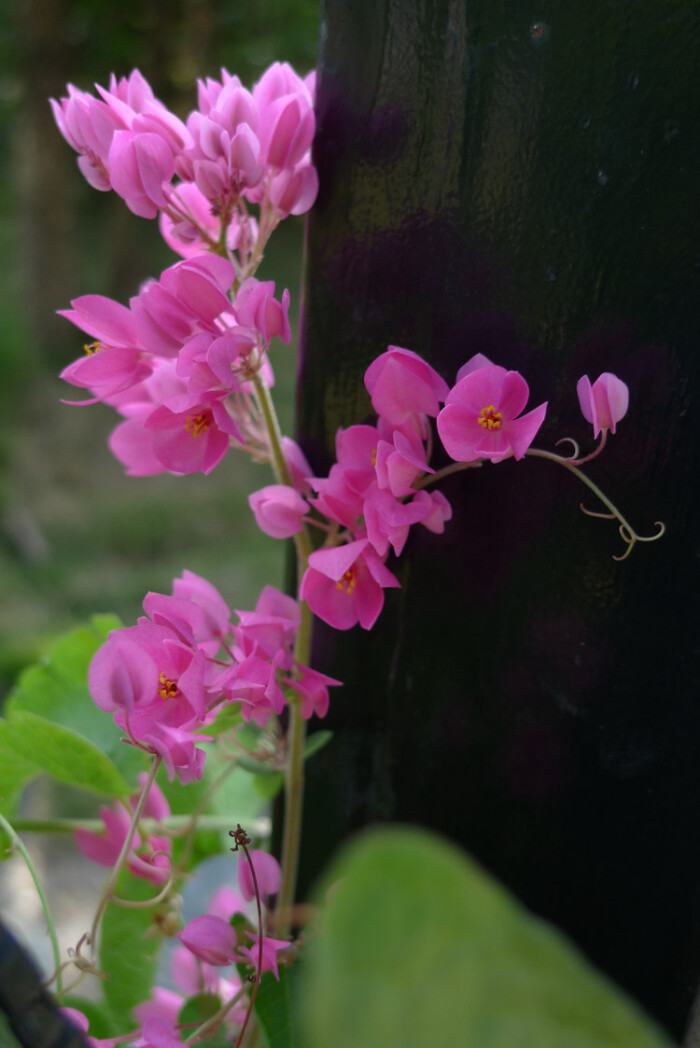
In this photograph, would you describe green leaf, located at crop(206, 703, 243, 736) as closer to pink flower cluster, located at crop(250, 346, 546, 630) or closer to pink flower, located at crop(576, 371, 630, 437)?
pink flower cluster, located at crop(250, 346, 546, 630)

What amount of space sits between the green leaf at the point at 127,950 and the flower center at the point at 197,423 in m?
0.24

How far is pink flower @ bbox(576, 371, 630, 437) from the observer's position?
0.30m

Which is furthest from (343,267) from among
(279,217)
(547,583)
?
(547,583)

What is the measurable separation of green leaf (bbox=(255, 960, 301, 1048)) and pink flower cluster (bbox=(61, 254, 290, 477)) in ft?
0.63

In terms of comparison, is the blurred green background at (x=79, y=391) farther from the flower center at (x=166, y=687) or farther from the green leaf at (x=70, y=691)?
the flower center at (x=166, y=687)

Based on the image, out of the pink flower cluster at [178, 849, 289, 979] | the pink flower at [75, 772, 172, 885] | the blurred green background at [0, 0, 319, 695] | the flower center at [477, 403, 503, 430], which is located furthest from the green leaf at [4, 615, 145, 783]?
the blurred green background at [0, 0, 319, 695]

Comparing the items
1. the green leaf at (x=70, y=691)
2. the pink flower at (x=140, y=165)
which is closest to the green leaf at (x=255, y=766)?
the green leaf at (x=70, y=691)

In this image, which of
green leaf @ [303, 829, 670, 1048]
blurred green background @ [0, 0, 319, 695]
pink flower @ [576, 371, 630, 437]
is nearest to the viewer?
green leaf @ [303, 829, 670, 1048]

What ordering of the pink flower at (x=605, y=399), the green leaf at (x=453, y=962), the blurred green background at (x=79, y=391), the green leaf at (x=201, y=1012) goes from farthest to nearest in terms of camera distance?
the blurred green background at (x=79, y=391), the green leaf at (x=201, y=1012), the pink flower at (x=605, y=399), the green leaf at (x=453, y=962)

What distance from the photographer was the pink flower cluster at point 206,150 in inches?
12.9

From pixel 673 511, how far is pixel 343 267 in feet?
0.52

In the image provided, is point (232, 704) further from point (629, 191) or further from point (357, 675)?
point (629, 191)


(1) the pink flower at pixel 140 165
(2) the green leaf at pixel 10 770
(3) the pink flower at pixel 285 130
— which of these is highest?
(3) the pink flower at pixel 285 130

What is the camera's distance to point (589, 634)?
0.36 metres
